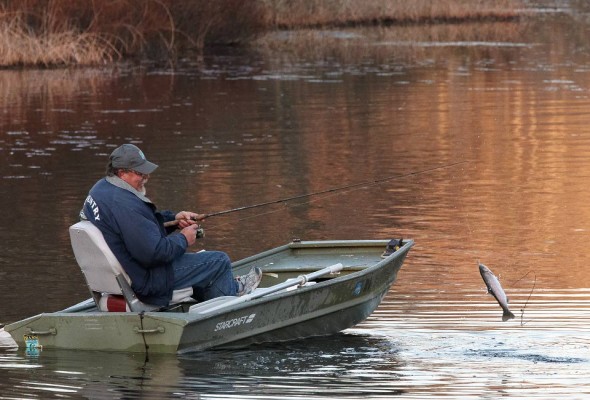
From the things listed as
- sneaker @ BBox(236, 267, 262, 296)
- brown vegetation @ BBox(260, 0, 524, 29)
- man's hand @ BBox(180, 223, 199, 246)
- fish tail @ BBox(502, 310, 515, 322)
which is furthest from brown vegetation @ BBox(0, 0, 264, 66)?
fish tail @ BBox(502, 310, 515, 322)

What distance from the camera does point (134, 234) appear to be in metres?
9.38

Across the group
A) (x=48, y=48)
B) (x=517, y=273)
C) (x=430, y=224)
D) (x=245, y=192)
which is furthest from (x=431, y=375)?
(x=48, y=48)

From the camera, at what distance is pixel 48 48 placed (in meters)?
34.6

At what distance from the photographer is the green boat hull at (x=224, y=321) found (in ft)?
30.7

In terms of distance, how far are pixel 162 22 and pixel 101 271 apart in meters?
29.3

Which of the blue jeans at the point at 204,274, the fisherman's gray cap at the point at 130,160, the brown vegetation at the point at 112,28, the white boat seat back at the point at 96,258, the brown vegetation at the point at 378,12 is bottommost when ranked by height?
the brown vegetation at the point at 378,12

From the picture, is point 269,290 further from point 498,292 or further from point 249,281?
point 498,292

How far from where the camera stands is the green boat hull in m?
9.37

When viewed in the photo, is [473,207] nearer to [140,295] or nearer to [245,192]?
[245,192]

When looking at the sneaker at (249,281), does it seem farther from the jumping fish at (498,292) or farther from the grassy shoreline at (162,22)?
the grassy shoreline at (162,22)

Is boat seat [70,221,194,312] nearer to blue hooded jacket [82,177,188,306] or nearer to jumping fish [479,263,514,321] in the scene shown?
blue hooded jacket [82,177,188,306]

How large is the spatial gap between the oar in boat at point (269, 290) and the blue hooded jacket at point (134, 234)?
328 millimetres

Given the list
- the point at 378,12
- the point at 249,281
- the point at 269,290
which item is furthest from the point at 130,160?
the point at 378,12

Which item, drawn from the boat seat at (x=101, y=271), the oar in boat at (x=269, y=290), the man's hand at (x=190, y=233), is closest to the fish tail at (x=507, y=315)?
the oar in boat at (x=269, y=290)
